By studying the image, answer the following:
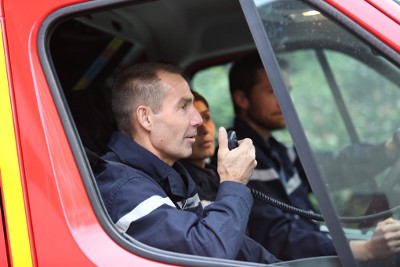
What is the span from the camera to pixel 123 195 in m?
2.10

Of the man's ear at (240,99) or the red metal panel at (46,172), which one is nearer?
the red metal panel at (46,172)

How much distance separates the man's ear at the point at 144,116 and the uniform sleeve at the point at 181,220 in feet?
1.01

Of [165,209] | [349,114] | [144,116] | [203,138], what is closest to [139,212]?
[165,209]

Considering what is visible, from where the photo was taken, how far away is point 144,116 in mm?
2426

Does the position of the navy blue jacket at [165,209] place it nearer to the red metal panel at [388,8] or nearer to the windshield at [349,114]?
the windshield at [349,114]

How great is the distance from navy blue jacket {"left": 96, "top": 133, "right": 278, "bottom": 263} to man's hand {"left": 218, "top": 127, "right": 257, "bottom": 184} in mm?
38

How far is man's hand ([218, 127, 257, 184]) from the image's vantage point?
7.09 feet

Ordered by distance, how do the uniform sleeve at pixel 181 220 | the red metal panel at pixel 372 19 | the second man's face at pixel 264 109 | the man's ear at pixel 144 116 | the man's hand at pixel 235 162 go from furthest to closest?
1. the second man's face at pixel 264 109
2. the man's ear at pixel 144 116
3. the man's hand at pixel 235 162
4. the uniform sleeve at pixel 181 220
5. the red metal panel at pixel 372 19

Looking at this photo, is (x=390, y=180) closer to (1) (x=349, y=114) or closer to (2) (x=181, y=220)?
(1) (x=349, y=114)

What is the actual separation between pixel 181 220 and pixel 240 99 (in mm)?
1856

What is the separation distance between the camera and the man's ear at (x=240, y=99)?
12.4 ft

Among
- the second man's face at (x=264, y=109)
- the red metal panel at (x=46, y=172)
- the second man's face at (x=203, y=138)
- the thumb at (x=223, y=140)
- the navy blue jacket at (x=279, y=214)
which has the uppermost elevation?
the red metal panel at (x=46, y=172)

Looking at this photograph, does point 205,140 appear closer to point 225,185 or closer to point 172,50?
point 172,50

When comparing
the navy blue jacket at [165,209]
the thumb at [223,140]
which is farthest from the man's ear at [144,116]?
the thumb at [223,140]
